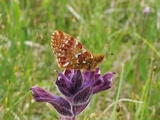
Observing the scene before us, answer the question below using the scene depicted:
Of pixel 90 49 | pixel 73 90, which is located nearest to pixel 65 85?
pixel 73 90

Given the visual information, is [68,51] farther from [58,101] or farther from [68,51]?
[58,101]

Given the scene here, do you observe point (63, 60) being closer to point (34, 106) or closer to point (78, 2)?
point (34, 106)

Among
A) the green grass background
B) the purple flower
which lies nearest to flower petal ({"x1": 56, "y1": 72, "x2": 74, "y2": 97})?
the purple flower

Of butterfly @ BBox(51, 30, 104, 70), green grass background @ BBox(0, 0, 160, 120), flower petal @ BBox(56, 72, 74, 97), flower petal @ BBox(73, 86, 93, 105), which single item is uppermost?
green grass background @ BBox(0, 0, 160, 120)

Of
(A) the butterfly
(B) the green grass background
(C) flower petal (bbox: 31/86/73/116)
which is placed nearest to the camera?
(A) the butterfly

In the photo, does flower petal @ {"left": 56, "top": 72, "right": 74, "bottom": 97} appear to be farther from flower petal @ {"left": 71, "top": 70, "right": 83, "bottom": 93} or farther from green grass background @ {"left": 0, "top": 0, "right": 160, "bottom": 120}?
green grass background @ {"left": 0, "top": 0, "right": 160, "bottom": 120}

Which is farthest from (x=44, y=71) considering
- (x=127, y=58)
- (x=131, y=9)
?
(x=131, y=9)

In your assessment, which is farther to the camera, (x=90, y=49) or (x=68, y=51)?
(x=90, y=49)
